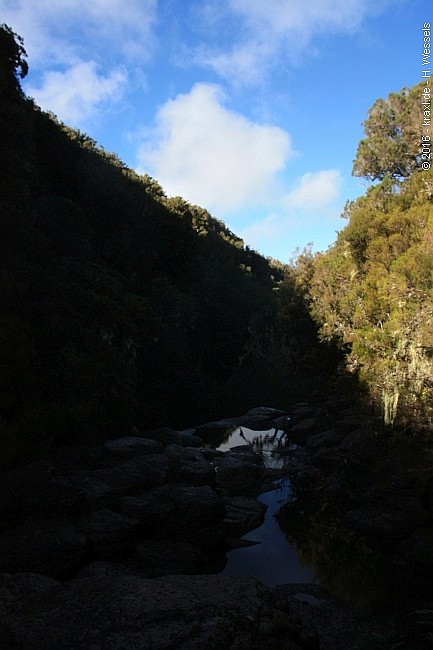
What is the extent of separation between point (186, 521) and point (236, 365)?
3460 cm

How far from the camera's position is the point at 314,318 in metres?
24.7

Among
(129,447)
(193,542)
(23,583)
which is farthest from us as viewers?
(129,447)

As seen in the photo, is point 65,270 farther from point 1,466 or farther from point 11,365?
point 1,466

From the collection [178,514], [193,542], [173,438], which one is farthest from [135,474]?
[173,438]

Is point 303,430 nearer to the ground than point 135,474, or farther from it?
farther from it

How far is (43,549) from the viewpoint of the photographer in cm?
973

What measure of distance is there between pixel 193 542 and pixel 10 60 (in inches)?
715

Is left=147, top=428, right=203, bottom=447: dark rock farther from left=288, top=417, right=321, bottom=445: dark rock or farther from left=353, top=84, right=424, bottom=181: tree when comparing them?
left=353, top=84, right=424, bottom=181: tree

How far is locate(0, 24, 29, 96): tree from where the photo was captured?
17375mm

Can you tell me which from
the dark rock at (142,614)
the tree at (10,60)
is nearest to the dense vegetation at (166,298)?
the tree at (10,60)

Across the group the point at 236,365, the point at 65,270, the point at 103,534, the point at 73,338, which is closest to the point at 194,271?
the point at 236,365

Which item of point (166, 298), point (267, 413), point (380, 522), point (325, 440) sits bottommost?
point (380, 522)

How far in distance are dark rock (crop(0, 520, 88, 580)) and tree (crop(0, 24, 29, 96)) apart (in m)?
14.8

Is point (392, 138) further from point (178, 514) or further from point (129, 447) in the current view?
point (178, 514)
